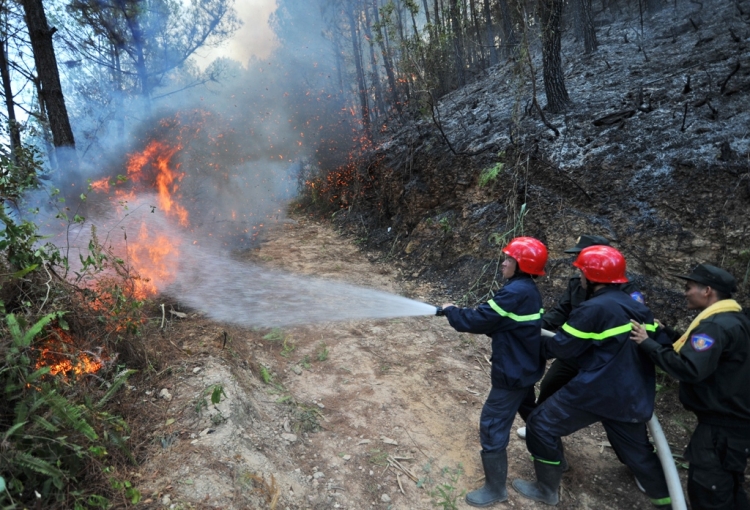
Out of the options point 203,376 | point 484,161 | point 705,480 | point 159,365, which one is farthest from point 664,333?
point 484,161

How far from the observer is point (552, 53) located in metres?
7.68

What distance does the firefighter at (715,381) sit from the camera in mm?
2594

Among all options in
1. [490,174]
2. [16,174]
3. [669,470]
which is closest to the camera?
[669,470]

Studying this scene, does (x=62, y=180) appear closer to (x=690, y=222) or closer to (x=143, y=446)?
(x=143, y=446)

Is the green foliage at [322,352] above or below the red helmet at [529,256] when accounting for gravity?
below

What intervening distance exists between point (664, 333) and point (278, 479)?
128 inches

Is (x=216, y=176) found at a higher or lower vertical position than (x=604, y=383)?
higher

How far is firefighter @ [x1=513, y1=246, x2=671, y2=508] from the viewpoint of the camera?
9.23 feet

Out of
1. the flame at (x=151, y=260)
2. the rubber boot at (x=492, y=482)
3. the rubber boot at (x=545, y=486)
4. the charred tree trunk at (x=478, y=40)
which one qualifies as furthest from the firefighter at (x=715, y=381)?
the charred tree trunk at (x=478, y=40)

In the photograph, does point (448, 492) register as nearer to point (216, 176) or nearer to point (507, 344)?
point (507, 344)

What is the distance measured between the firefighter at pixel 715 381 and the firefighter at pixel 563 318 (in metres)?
0.78

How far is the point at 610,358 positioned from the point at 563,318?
1192 millimetres

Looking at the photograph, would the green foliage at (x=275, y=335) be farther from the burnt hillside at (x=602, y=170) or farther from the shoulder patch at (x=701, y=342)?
the shoulder patch at (x=701, y=342)

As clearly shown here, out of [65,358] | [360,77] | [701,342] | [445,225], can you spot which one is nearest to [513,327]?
[701,342]
